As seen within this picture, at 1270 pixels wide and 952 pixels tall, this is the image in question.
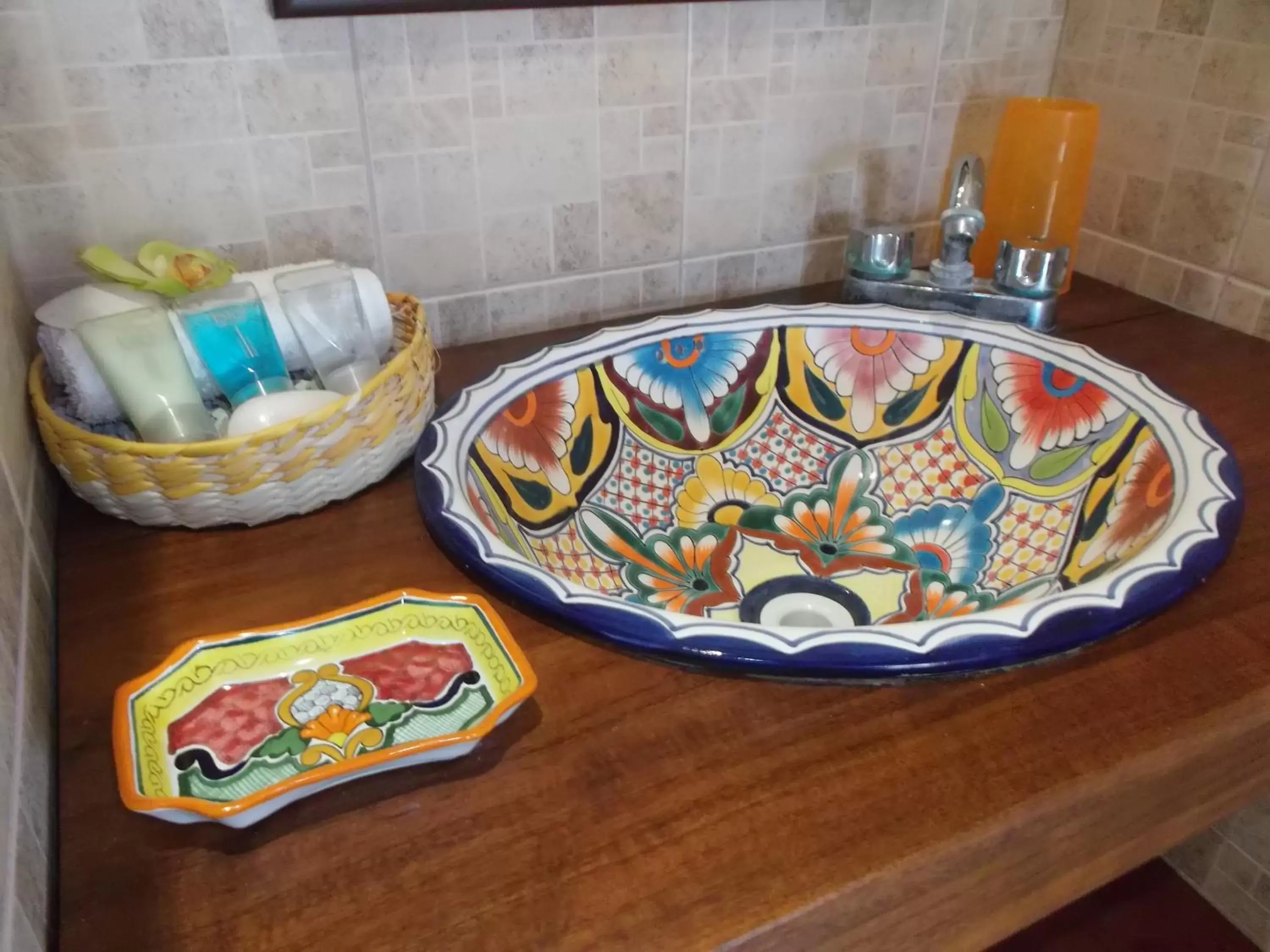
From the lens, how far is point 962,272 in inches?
35.7

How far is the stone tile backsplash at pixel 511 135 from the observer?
0.71 metres

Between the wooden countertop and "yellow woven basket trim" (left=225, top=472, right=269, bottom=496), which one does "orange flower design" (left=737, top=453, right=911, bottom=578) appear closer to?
the wooden countertop

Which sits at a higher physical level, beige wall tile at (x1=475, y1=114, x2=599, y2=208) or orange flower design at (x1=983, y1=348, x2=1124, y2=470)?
beige wall tile at (x1=475, y1=114, x2=599, y2=208)

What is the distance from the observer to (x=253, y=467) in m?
0.61

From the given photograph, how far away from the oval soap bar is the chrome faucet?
519mm

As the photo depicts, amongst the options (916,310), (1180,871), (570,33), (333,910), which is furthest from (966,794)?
(1180,871)

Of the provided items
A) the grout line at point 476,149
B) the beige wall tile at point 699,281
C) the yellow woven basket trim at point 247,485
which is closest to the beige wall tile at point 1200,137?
the beige wall tile at point 699,281

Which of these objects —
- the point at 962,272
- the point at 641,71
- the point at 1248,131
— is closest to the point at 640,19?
the point at 641,71

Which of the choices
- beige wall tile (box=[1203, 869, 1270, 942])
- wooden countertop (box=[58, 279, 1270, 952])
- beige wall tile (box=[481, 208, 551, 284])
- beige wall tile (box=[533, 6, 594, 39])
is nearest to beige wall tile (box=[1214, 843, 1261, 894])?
beige wall tile (box=[1203, 869, 1270, 942])

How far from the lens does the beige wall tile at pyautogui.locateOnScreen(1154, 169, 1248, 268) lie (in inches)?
36.9

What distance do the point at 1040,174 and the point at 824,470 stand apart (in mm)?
371

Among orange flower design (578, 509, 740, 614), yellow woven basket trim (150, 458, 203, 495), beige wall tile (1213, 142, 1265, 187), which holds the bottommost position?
orange flower design (578, 509, 740, 614)

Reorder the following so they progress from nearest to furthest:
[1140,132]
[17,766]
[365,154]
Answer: [17,766] → [365,154] → [1140,132]

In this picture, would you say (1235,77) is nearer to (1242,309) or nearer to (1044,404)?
(1242,309)
